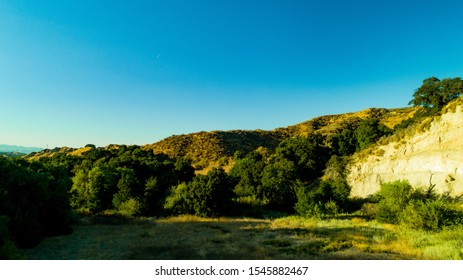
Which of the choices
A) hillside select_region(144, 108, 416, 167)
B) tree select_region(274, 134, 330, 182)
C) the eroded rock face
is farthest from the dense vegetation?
hillside select_region(144, 108, 416, 167)

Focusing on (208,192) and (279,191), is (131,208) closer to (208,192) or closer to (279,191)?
(208,192)

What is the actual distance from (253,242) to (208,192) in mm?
14207

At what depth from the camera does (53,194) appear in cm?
2470

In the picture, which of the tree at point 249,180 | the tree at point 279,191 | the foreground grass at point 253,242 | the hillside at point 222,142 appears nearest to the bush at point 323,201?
the foreground grass at point 253,242

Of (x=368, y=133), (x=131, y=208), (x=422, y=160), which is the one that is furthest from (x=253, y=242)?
(x=368, y=133)

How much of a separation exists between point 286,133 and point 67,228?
110596 millimetres

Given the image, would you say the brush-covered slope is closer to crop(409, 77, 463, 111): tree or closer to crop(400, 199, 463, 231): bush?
crop(409, 77, 463, 111): tree

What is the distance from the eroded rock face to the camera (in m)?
30.3

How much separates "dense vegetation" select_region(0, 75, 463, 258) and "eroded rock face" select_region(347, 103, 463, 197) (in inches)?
74.8

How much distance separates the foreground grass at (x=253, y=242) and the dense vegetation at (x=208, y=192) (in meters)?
2.20

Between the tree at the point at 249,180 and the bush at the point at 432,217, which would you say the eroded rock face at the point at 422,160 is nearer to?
the bush at the point at 432,217

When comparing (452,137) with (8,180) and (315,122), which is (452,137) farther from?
(315,122)
